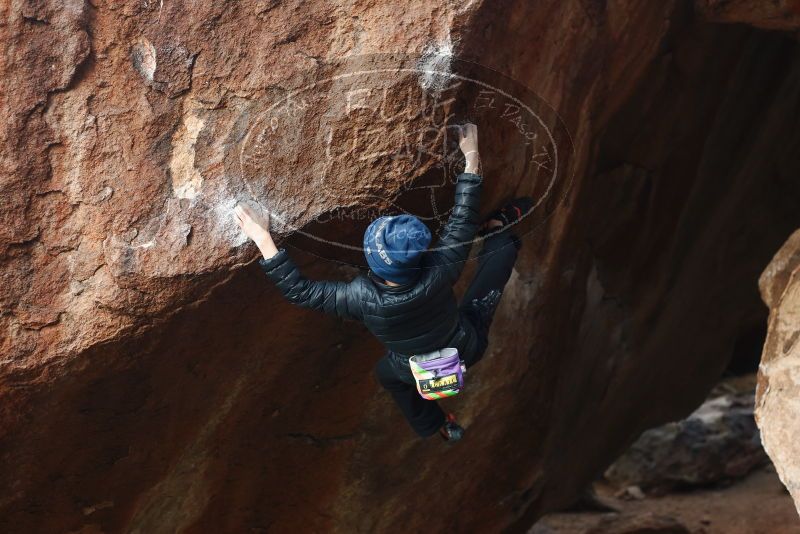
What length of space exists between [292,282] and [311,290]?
82mm

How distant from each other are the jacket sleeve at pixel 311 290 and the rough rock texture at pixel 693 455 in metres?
6.11

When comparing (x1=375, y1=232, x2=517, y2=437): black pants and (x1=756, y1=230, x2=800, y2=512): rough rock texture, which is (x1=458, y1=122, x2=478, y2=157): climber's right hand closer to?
(x1=375, y1=232, x2=517, y2=437): black pants

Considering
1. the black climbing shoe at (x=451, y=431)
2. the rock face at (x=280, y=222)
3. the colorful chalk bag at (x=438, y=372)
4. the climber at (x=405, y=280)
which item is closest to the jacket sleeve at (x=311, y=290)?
the climber at (x=405, y=280)

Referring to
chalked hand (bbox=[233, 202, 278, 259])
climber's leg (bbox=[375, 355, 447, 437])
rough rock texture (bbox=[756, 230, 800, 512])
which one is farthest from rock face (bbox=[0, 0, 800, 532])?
rough rock texture (bbox=[756, 230, 800, 512])

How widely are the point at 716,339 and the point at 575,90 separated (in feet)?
12.8

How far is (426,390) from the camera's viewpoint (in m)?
3.49

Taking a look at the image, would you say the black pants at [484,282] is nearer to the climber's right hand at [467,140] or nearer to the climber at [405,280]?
the climber at [405,280]

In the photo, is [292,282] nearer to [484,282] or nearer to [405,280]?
[405,280]

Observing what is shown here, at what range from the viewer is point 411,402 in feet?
13.2

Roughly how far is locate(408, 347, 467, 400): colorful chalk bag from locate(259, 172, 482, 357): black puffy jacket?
0.09m

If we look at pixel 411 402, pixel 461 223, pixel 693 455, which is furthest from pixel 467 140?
pixel 693 455

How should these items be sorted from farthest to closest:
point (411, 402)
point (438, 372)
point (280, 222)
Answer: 1. point (411, 402)
2. point (438, 372)
3. point (280, 222)

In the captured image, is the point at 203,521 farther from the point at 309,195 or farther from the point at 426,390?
the point at 309,195

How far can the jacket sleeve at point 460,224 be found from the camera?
3.28m
